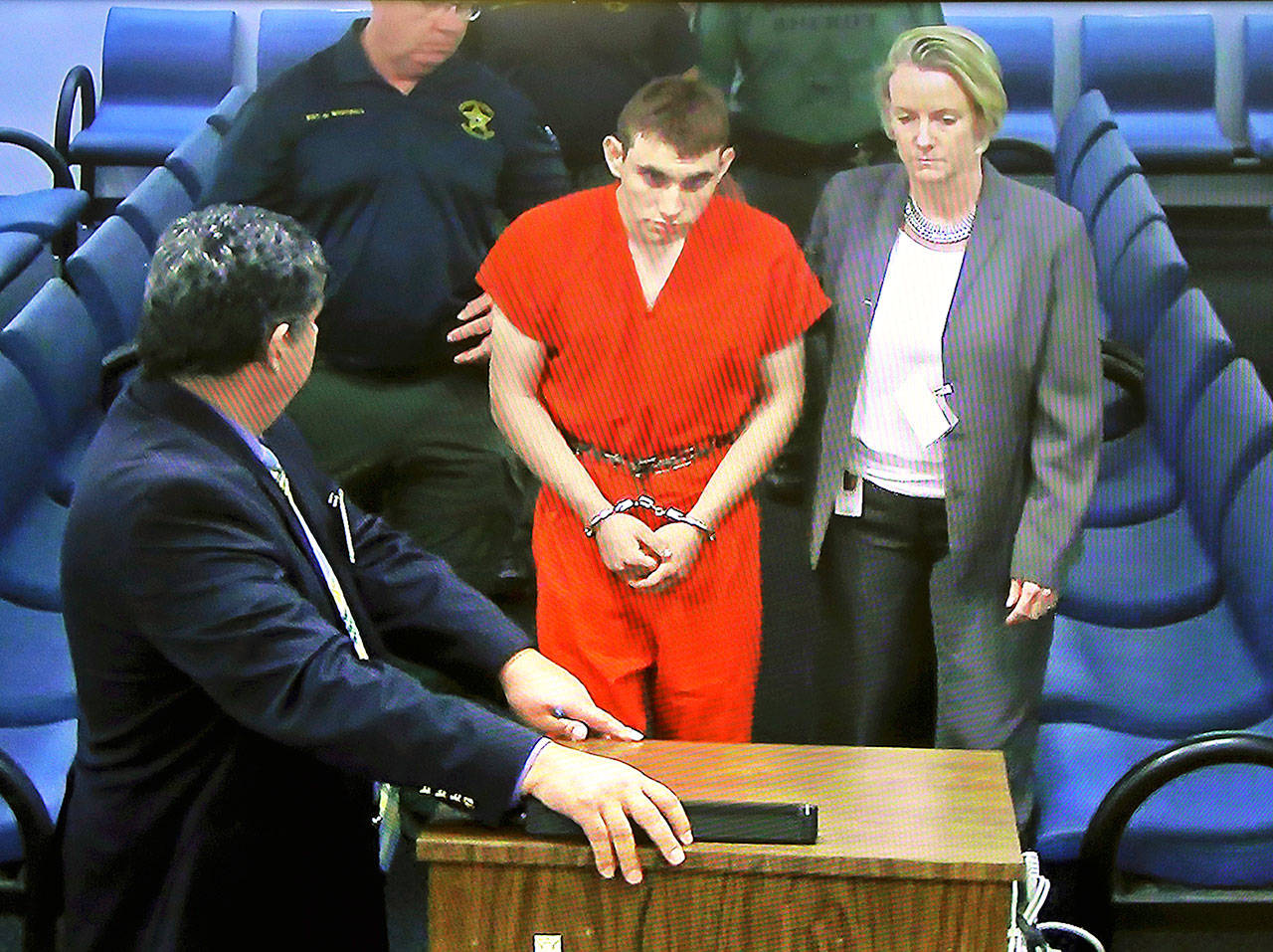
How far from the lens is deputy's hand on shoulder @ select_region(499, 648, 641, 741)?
2.02 metres

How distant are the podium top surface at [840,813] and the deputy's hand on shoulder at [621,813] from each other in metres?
0.02

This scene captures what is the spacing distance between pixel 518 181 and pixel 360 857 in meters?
1.02

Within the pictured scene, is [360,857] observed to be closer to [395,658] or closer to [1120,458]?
[395,658]

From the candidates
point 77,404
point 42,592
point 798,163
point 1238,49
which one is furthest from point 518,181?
point 1238,49

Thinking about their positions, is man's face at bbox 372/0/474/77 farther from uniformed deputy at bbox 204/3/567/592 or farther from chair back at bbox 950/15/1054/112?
chair back at bbox 950/15/1054/112

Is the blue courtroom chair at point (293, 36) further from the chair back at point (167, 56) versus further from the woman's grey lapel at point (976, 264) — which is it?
the woman's grey lapel at point (976, 264)

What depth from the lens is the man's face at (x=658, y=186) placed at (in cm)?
233

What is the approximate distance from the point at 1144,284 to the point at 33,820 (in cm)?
183

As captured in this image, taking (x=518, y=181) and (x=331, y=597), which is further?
(x=518, y=181)

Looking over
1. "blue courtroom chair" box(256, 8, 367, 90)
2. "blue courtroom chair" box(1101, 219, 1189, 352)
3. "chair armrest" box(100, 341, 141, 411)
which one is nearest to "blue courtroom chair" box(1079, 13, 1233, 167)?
"blue courtroom chair" box(1101, 219, 1189, 352)

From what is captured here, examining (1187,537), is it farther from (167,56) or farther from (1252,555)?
(167,56)

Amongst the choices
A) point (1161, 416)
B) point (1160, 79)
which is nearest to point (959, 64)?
point (1160, 79)

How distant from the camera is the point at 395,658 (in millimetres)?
2143

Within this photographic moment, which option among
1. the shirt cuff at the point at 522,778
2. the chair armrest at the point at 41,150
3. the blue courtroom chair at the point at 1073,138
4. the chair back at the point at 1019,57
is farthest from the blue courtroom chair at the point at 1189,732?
the chair armrest at the point at 41,150
